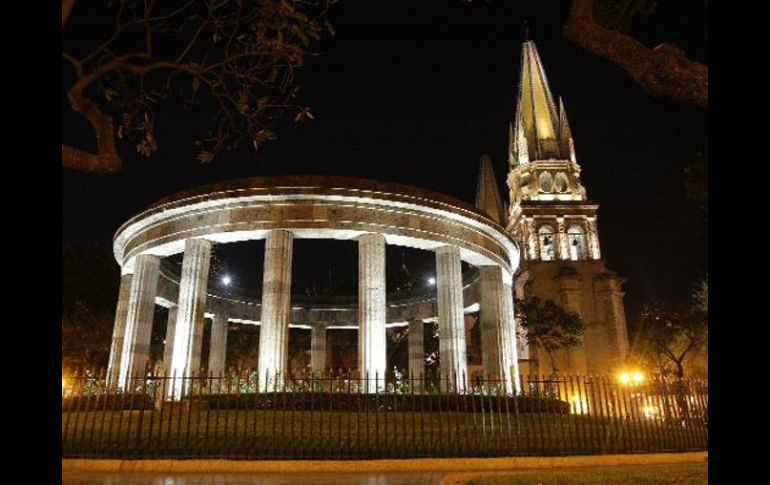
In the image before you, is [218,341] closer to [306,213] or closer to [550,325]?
[306,213]

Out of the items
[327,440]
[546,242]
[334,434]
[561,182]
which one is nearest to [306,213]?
[334,434]

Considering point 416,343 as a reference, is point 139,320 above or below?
above

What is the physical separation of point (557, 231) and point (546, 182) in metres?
7.80

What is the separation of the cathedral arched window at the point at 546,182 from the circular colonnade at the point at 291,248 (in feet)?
159

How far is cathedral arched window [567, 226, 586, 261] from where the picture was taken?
227ft

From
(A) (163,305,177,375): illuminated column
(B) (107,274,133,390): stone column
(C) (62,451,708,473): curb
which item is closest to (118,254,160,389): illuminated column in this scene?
(B) (107,274,133,390): stone column

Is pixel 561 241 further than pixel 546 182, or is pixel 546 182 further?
pixel 546 182

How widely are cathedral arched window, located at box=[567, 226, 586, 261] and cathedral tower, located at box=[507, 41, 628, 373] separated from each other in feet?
0.39

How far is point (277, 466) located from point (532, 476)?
522 cm

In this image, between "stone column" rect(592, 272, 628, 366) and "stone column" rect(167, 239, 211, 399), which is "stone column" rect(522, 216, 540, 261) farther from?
"stone column" rect(167, 239, 211, 399)

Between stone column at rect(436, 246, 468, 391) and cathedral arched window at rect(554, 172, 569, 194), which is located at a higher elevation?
cathedral arched window at rect(554, 172, 569, 194)

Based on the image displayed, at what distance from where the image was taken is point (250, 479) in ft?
34.5

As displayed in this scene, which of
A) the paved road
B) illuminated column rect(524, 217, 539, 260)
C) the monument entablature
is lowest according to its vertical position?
the paved road

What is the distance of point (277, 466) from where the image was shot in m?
11.8
